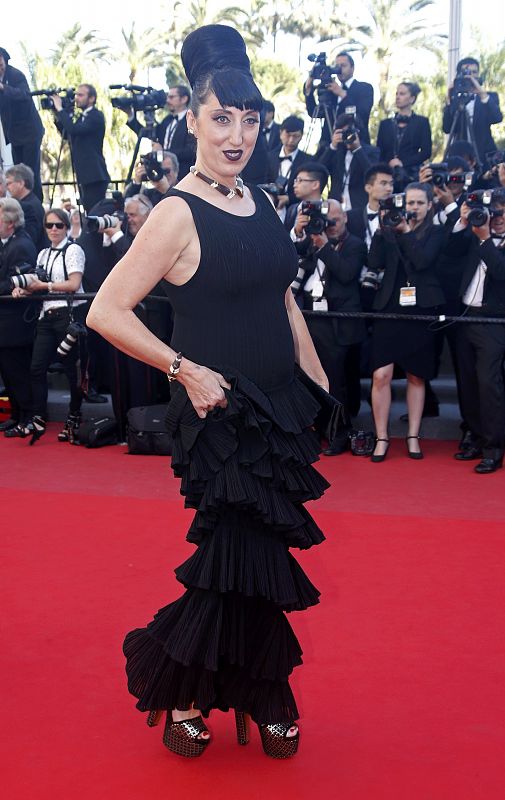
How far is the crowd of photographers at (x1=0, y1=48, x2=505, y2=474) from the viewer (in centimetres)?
654

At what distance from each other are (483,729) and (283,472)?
0.95 meters

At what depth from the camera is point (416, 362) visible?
6676 mm

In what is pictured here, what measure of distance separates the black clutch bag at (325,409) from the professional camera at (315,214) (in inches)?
158

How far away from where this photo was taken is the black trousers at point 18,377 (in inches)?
307

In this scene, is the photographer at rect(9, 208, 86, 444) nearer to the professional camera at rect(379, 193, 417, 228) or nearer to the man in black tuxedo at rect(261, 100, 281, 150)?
the professional camera at rect(379, 193, 417, 228)

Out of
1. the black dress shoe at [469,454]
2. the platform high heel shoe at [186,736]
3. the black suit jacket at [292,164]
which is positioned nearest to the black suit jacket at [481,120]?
the black suit jacket at [292,164]

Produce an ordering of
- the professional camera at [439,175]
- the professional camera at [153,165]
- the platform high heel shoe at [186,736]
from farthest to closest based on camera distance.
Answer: the professional camera at [153,165] → the professional camera at [439,175] → the platform high heel shoe at [186,736]

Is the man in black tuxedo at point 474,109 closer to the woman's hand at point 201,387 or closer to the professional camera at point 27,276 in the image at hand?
the professional camera at point 27,276

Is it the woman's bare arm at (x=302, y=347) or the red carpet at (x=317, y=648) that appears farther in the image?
the woman's bare arm at (x=302, y=347)

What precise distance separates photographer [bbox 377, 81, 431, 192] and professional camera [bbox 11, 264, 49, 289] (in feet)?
9.90

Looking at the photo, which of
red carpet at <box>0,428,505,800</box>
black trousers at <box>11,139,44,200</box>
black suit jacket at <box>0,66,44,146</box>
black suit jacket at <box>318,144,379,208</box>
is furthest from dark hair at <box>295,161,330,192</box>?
black trousers at <box>11,139,44,200</box>

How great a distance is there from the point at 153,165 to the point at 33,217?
1384 millimetres

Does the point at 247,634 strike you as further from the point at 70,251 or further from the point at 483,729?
the point at 70,251

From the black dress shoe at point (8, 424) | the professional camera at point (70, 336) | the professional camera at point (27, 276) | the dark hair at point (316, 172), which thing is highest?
the dark hair at point (316, 172)
